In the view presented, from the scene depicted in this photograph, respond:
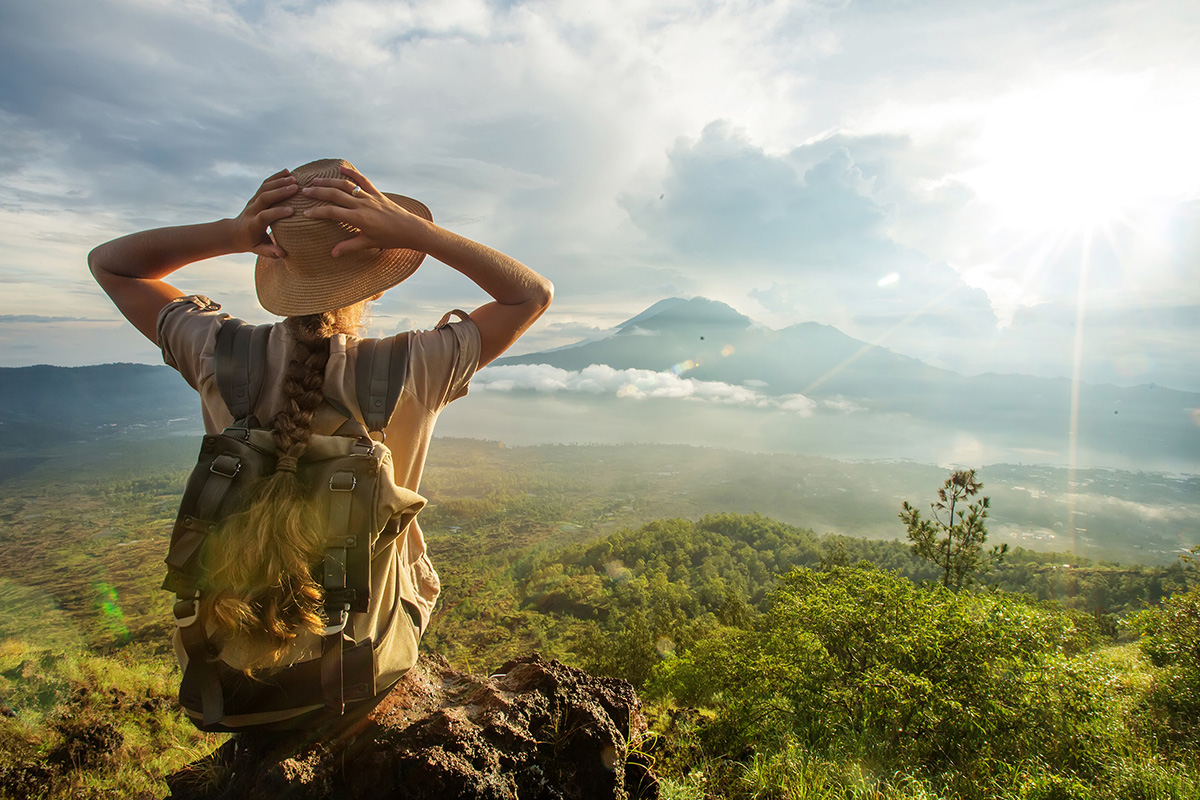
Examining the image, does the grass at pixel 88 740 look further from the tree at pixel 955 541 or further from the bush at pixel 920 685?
the tree at pixel 955 541

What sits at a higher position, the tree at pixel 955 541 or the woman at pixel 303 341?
the woman at pixel 303 341

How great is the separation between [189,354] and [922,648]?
38.6 feet

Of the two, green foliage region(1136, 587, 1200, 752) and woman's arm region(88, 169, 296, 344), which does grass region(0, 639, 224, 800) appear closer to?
woman's arm region(88, 169, 296, 344)

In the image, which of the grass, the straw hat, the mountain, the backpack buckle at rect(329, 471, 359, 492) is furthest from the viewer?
the mountain

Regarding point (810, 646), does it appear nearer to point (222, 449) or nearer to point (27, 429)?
point (222, 449)

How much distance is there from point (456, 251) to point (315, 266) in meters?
0.54

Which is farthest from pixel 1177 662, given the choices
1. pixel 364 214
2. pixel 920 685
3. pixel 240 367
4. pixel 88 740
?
pixel 88 740

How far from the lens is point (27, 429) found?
483 feet

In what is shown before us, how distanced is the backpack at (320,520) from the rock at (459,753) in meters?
0.39

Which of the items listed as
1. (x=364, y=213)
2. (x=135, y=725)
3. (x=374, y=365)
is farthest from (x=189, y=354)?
(x=135, y=725)

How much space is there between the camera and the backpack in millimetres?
1669

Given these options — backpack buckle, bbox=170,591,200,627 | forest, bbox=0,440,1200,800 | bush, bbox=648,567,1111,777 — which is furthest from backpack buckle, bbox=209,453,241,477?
bush, bbox=648,567,1111,777

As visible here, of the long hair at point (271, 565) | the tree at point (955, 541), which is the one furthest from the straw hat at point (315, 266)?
the tree at point (955, 541)

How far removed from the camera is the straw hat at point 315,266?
1979 mm
